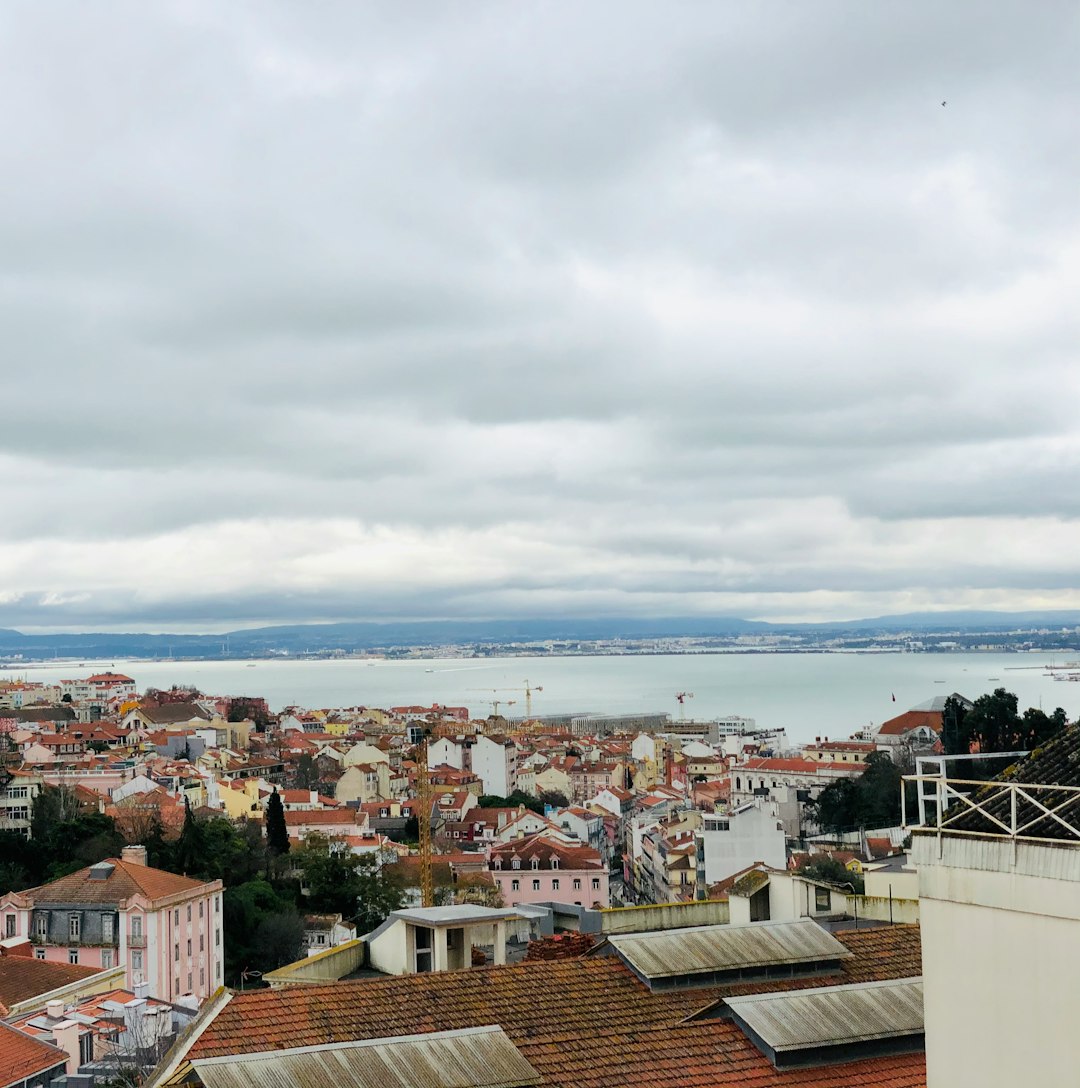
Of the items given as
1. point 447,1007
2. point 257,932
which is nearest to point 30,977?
point 257,932

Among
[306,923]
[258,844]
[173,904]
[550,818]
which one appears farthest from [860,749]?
[173,904]

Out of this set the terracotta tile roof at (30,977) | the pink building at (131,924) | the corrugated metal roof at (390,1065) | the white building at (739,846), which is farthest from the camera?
the white building at (739,846)

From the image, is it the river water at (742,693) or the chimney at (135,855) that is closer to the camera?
the chimney at (135,855)

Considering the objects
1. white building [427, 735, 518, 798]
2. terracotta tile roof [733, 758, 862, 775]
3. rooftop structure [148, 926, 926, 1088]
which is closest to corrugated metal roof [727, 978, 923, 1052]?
rooftop structure [148, 926, 926, 1088]

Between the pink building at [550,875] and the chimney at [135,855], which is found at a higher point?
the chimney at [135,855]

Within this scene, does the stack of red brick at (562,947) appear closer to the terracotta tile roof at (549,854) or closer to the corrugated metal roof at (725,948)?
the corrugated metal roof at (725,948)

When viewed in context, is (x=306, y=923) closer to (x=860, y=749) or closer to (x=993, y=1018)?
(x=993, y=1018)

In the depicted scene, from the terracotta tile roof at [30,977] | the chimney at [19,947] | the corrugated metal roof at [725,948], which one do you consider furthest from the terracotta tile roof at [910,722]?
the corrugated metal roof at [725,948]
